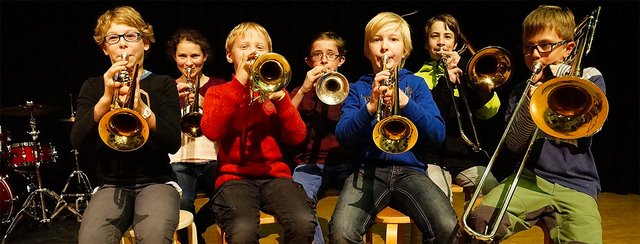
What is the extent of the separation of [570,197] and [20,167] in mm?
3884

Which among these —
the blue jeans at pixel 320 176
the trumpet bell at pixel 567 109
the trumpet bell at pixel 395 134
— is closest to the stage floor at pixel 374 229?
the blue jeans at pixel 320 176

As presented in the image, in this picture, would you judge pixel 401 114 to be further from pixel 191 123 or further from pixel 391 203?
pixel 191 123

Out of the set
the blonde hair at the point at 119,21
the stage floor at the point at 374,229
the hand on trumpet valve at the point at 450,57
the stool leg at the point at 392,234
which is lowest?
the stage floor at the point at 374,229

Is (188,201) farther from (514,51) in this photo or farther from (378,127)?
(514,51)

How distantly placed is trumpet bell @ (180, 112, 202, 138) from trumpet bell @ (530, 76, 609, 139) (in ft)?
5.54

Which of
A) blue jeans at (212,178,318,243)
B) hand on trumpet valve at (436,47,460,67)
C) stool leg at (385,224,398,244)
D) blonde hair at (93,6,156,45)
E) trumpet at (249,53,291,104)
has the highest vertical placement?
blonde hair at (93,6,156,45)

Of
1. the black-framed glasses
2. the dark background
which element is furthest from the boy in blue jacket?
the dark background

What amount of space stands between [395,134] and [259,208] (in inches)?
25.1

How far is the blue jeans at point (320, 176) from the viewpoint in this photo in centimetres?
242

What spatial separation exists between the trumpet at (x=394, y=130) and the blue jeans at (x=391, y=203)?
18 cm

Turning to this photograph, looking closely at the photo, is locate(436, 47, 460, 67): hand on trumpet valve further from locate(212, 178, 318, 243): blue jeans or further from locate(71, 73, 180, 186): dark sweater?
locate(71, 73, 180, 186): dark sweater

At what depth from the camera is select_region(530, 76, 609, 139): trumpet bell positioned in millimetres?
1710

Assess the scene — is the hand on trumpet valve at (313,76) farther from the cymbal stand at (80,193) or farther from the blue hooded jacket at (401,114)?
the cymbal stand at (80,193)

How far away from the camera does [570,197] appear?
1.90 meters
